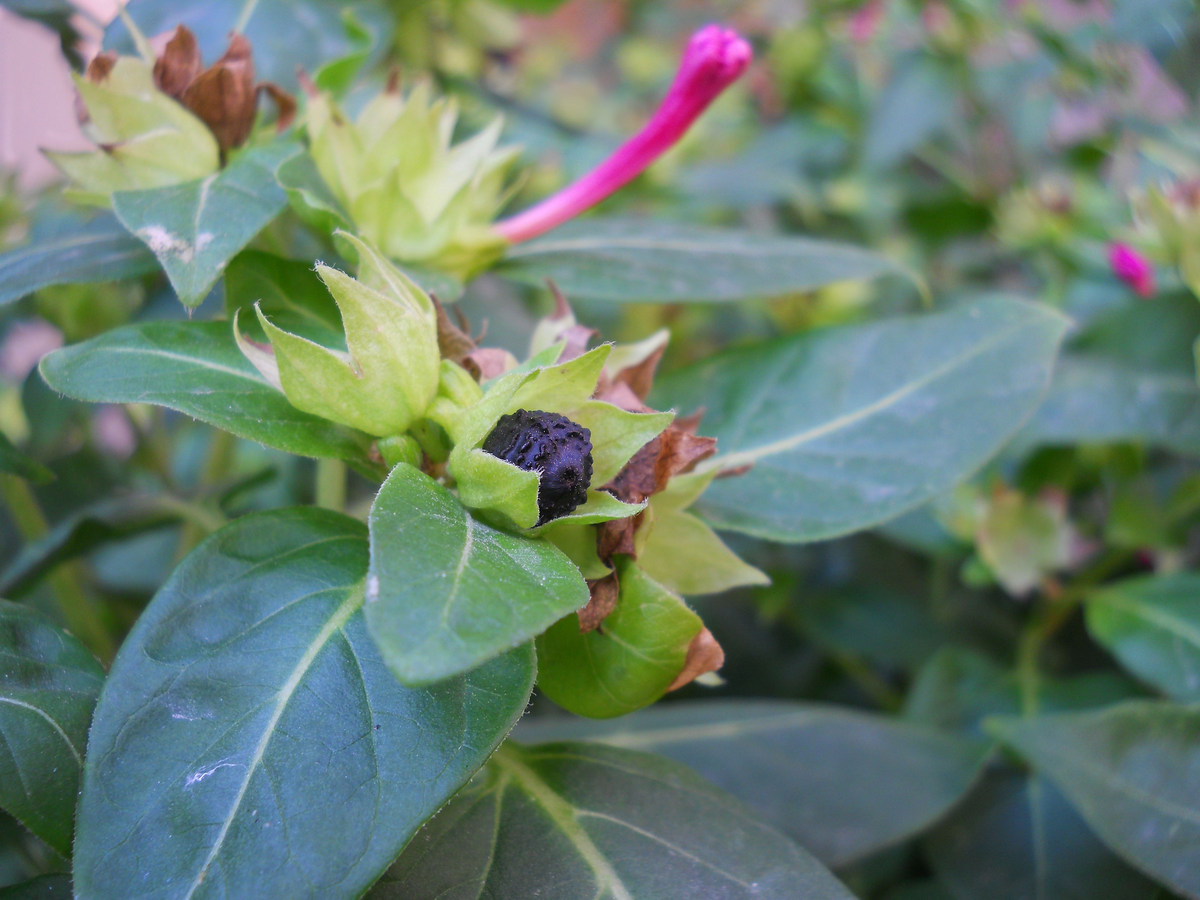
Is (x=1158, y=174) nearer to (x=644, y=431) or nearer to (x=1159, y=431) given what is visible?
(x=1159, y=431)

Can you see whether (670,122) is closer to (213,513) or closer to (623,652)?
(623,652)

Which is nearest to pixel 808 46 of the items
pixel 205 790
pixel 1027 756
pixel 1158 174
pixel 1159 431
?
pixel 1158 174

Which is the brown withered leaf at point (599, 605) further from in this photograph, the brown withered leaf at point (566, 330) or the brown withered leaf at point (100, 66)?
the brown withered leaf at point (100, 66)

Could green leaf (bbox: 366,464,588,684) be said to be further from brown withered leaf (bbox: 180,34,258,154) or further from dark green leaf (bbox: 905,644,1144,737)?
dark green leaf (bbox: 905,644,1144,737)

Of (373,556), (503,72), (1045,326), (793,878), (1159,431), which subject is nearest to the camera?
(373,556)

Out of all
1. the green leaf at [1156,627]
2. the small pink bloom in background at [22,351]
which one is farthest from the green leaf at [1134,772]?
the small pink bloom in background at [22,351]

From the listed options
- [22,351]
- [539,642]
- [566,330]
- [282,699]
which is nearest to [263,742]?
[282,699]
